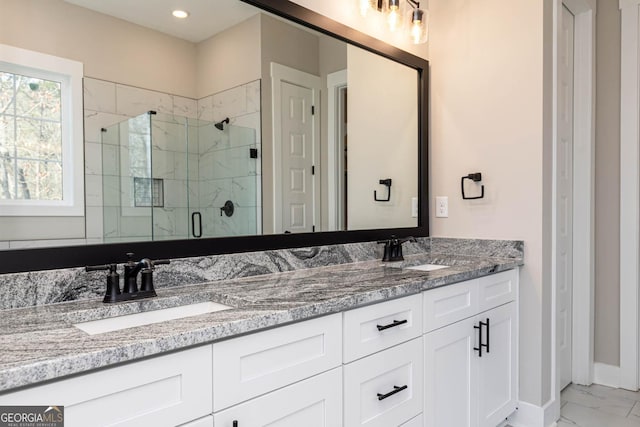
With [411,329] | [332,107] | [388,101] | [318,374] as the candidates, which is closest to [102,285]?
[318,374]

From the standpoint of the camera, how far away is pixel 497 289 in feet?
6.88

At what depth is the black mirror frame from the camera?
1229 millimetres

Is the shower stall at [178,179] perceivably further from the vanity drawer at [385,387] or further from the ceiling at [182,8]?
the vanity drawer at [385,387]

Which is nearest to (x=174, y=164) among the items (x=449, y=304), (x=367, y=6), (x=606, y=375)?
(x=449, y=304)

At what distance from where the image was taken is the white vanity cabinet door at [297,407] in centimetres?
105

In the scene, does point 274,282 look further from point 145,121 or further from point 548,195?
point 548,195

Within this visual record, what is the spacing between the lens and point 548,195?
2.23 meters

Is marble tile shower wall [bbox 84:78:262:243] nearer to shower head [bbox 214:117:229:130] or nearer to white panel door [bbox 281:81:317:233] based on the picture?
shower head [bbox 214:117:229:130]

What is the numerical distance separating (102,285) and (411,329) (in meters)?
1.07

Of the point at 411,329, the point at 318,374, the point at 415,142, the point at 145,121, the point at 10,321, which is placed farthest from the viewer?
the point at 415,142

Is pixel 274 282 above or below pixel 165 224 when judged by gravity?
below

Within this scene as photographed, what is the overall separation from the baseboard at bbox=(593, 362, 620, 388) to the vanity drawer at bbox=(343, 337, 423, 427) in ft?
6.21

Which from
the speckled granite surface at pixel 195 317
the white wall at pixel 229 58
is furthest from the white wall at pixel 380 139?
the white wall at pixel 229 58

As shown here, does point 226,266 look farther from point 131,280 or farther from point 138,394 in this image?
point 138,394
